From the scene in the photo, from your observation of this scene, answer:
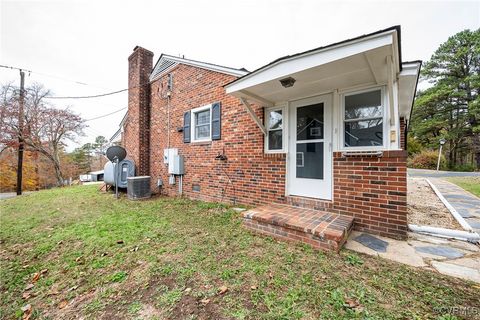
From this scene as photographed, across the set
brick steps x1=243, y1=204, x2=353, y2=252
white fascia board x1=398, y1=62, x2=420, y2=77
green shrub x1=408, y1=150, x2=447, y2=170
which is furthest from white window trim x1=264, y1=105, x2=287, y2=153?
green shrub x1=408, y1=150, x2=447, y2=170

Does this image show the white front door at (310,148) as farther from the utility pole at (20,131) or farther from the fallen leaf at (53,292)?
the utility pole at (20,131)

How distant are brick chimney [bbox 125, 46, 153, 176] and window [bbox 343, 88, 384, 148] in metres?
7.08

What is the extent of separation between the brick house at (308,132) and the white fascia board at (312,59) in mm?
12

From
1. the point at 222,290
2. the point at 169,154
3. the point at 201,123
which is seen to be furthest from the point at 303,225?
the point at 169,154

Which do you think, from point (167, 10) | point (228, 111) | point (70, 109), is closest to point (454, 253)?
point (228, 111)

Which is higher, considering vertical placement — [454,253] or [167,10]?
[167,10]

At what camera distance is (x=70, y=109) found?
13.5 m

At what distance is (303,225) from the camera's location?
2.59 m

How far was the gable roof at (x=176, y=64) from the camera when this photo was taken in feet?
15.8

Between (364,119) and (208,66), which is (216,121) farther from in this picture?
(364,119)

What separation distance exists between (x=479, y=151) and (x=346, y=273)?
25559mm

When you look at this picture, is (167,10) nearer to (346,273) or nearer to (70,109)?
(346,273)

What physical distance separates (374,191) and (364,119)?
1184 millimetres

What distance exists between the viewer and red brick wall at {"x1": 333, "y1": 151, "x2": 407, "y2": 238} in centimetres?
264
